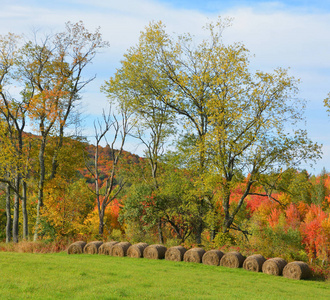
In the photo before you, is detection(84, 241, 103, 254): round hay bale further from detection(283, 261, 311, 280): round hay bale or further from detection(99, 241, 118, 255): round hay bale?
detection(283, 261, 311, 280): round hay bale

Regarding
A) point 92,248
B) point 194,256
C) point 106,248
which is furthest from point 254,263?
point 92,248

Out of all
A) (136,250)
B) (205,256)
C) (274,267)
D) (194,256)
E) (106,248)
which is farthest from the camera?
(106,248)

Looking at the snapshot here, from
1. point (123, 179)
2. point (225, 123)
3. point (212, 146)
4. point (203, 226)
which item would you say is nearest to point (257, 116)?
point (225, 123)

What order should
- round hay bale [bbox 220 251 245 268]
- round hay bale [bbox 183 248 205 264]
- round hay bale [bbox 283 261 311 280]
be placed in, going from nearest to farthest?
round hay bale [bbox 283 261 311 280]
round hay bale [bbox 220 251 245 268]
round hay bale [bbox 183 248 205 264]

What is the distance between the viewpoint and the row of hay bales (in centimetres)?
1483

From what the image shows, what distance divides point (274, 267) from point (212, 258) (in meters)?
2.79

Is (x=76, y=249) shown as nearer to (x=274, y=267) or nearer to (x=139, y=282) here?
(x=139, y=282)

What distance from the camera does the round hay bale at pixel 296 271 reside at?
47.7 ft

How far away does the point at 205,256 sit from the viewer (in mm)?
16609

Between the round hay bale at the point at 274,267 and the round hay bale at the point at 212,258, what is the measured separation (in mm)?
2034

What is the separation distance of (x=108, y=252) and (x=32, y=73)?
55.2ft

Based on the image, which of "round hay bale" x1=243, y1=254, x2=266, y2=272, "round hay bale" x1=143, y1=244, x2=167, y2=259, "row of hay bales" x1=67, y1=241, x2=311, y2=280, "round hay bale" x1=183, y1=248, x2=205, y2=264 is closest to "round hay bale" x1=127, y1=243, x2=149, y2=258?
"row of hay bales" x1=67, y1=241, x2=311, y2=280

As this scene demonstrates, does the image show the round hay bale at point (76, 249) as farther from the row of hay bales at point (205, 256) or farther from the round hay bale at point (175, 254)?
the round hay bale at point (175, 254)

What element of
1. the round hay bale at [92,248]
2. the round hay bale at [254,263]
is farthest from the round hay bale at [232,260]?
the round hay bale at [92,248]
